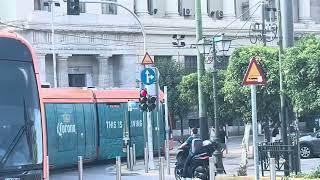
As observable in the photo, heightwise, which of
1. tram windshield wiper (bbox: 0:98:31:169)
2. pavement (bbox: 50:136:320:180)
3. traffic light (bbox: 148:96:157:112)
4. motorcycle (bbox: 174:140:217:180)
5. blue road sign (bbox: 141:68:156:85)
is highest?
blue road sign (bbox: 141:68:156:85)

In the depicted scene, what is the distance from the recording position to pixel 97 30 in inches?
1927

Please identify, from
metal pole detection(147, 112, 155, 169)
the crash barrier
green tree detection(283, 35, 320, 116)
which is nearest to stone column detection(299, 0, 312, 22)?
metal pole detection(147, 112, 155, 169)

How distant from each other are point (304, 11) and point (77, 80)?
81.9 feet

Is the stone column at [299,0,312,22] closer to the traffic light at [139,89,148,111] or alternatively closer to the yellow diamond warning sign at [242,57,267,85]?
the traffic light at [139,89,148,111]

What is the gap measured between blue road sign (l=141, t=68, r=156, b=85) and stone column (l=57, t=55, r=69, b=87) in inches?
1067

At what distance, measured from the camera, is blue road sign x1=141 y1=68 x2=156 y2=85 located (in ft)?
70.1

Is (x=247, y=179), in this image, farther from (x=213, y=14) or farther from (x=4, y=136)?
(x=213, y=14)

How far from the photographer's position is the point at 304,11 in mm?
63031

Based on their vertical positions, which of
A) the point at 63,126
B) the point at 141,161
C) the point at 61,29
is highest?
the point at 61,29

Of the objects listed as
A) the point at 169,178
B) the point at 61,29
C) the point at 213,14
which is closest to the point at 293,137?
the point at 169,178

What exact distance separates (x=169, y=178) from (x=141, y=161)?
29.7 feet

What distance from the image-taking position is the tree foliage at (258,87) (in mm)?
20625

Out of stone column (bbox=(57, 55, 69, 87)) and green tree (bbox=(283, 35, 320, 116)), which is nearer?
green tree (bbox=(283, 35, 320, 116))

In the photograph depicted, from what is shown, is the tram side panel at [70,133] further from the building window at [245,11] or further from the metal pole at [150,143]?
the building window at [245,11]
